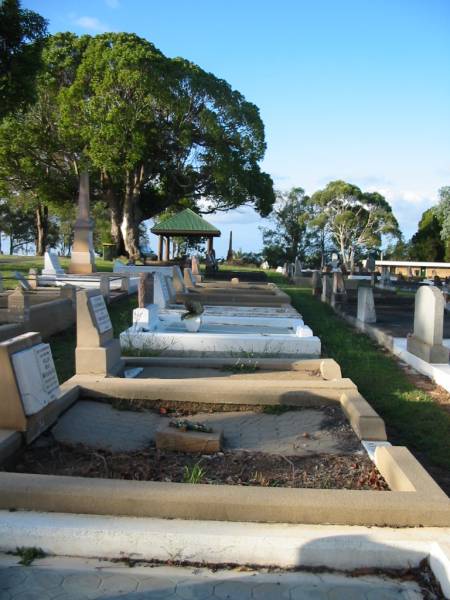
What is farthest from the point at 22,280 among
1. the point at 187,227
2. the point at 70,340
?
the point at 187,227

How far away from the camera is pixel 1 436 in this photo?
3795mm

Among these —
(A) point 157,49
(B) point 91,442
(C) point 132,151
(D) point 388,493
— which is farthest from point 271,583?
(A) point 157,49

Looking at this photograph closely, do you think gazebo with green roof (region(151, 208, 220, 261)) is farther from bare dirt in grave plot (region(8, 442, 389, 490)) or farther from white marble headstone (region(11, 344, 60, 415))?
bare dirt in grave plot (region(8, 442, 389, 490))

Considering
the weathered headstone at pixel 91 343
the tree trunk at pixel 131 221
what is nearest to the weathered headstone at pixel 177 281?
the weathered headstone at pixel 91 343

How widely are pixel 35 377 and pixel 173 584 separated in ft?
7.07

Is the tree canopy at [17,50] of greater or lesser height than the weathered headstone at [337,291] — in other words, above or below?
above

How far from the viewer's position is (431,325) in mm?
7719

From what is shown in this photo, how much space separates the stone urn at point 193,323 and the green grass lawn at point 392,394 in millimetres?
2154

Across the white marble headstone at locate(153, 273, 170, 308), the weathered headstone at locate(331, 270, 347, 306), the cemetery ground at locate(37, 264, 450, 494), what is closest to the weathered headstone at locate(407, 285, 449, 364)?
the cemetery ground at locate(37, 264, 450, 494)

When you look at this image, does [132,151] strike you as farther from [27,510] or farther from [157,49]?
[27,510]

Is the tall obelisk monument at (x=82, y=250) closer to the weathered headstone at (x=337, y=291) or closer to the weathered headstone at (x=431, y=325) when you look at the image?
the weathered headstone at (x=337, y=291)

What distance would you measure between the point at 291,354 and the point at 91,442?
14.9ft

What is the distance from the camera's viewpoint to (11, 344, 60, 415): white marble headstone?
396 centimetres

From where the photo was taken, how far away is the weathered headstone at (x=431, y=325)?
759 centimetres
